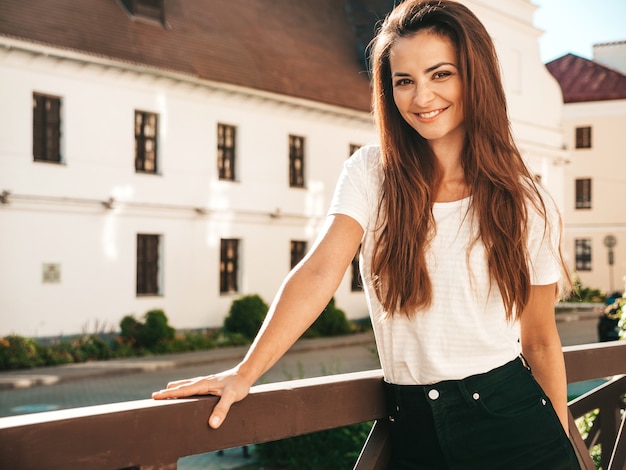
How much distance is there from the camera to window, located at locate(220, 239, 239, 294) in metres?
24.2

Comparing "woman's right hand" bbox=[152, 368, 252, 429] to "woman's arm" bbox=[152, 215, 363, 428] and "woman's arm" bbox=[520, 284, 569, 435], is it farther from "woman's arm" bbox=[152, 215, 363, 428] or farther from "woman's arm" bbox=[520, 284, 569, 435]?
"woman's arm" bbox=[520, 284, 569, 435]

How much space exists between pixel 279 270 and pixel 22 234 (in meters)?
8.43

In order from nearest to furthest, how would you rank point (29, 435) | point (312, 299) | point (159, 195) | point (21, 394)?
point (29, 435) → point (312, 299) → point (21, 394) → point (159, 195)

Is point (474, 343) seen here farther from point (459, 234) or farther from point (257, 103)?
point (257, 103)

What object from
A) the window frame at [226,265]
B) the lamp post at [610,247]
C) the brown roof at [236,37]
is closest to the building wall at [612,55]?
the lamp post at [610,247]

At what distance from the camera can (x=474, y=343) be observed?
7.31 ft

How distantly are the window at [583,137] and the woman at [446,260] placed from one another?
149ft

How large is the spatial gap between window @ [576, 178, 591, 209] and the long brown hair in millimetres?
45417

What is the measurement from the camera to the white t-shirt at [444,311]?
7.27ft

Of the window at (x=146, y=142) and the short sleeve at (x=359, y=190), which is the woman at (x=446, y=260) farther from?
the window at (x=146, y=142)

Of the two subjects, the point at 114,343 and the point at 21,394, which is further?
the point at 114,343

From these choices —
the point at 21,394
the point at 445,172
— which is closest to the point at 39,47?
the point at 21,394

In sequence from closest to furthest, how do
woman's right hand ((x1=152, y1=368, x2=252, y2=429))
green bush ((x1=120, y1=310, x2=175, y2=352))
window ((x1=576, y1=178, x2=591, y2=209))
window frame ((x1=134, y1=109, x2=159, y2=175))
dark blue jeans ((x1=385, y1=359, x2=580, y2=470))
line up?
woman's right hand ((x1=152, y1=368, x2=252, y2=429))
dark blue jeans ((x1=385, y1=359, x2=580, y2=470))
green bush ((x1=120, y1=310, x2=175, y2=352))
window frame ((x1=134, y1=109, x2=159, y2=175))
window ((x1=576, y1=178, x2=591, y2=209))

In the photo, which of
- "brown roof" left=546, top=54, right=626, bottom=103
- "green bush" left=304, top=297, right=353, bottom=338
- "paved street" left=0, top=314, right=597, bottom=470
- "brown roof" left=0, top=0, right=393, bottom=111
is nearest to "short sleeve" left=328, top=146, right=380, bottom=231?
"paved street" left=0, top=314, right=597, bottom=470
